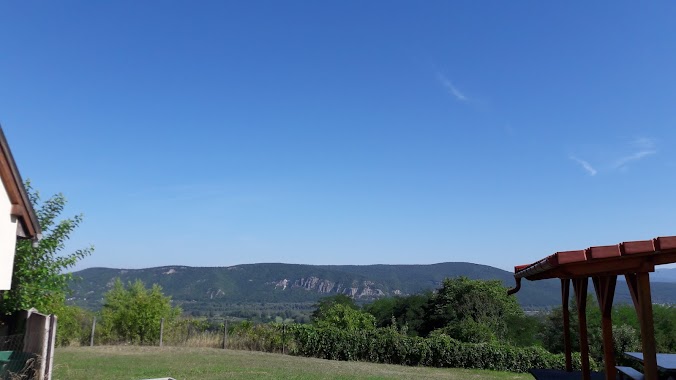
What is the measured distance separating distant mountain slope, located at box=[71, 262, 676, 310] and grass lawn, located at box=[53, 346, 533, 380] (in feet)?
320

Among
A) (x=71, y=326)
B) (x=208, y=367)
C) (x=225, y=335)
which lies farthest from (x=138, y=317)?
(x=208, y=367)

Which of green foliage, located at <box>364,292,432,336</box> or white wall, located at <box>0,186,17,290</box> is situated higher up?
white wall, located at <box>0,186,17,290</box>

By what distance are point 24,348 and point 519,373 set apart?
56.9ft

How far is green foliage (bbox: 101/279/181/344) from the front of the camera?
2812 cm

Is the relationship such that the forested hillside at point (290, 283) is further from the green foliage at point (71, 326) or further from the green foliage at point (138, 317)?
the green foliage at point (71, 326)

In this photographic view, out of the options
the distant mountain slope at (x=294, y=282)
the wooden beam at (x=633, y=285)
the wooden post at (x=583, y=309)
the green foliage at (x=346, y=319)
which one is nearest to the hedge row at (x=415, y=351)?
the green foliage at (x=346, y=319)

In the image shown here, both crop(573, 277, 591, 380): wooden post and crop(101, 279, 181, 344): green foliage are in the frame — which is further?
crop(101, 279, 181, 344): green foliage

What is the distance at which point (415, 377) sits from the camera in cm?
1712

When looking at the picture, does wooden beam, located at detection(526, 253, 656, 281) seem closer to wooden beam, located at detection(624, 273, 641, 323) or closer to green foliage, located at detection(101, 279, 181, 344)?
wooden beam, located at detection(624, 273, 641, 323)

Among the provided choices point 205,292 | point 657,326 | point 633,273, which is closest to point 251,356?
point 633,273

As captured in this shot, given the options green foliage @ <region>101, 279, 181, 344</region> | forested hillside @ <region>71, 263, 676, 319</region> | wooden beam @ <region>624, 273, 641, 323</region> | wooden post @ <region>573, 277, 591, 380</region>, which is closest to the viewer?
wooden beam @ <region>624, 273, 641, 323</region>

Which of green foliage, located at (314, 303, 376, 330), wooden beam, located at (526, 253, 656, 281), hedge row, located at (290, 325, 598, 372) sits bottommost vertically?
hedge row, located at (290, 325, 598, 372)

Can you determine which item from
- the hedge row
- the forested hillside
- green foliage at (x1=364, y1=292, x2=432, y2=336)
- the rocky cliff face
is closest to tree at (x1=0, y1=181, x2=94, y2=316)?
the hedge row

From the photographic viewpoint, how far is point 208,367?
1648 cm
